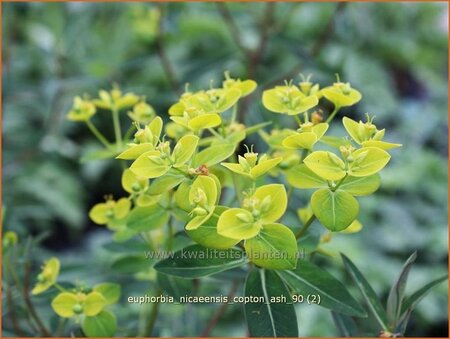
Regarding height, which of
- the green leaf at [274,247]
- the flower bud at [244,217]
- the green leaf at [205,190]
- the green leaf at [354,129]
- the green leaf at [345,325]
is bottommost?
the green leaf at [345,325]

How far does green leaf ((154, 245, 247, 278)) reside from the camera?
0.90 m

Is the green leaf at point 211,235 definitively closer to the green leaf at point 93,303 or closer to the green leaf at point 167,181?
the green leaf at point 167,181

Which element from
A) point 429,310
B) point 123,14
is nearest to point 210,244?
point 429,310

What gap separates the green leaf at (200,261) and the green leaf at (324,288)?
0.09 meters

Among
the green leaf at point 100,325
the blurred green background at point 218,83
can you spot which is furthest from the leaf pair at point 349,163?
the blurred green background at point 218,83

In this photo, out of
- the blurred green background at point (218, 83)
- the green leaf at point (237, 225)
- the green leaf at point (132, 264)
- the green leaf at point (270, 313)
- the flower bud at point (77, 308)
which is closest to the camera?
the green leaf at point (237, 225)

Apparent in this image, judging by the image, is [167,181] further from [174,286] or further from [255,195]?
[174,286]

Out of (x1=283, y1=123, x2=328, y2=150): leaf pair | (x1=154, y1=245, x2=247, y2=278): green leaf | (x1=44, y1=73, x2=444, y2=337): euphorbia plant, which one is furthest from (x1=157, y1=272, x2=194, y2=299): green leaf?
(x1=283, y1=123, x2=328, y2=150): leaf pair

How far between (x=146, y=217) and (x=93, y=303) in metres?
0.17

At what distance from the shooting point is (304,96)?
97 cm

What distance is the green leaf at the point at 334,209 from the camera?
818mm

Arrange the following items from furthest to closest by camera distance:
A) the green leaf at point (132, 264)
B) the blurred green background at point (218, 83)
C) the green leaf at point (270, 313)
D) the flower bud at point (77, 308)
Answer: the blurred green background at point (218, 83) → the green leaf at point (132, 264) → the flower bud at point (77, 308) → the green leaf at point (270, 313)

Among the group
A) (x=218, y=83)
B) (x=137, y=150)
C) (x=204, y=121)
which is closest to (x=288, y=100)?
(x=204, y=121)

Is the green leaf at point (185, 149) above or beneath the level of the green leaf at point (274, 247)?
above
